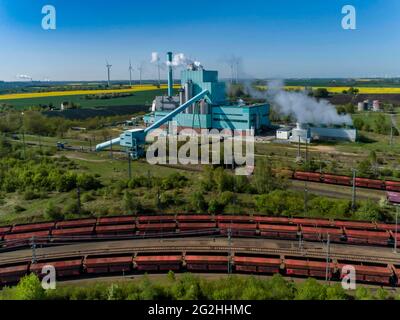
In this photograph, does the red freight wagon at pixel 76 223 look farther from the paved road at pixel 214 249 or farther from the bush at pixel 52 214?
the bush at pixel 52 214

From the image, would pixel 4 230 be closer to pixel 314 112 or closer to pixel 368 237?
pixel 368 237

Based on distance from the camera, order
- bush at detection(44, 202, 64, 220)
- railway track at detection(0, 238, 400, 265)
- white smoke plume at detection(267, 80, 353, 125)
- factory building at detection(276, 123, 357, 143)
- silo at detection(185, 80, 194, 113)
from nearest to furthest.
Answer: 1. railway track at detection(0, 238, 400, 265)
2. bush at detection(44, 202, 64, 220)
3. factory building at detection(276, 123, 357, 143)
4. white smoke plume at detection(267, 80, 353, 125)
5. silo at detection(185, 80, 194, 113)

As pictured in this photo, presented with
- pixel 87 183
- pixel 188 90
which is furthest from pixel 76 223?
pixel 188 90

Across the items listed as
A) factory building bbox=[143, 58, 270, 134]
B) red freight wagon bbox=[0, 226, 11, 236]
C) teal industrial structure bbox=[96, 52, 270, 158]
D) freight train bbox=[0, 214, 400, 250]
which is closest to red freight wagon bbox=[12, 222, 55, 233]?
freight train bbox=[0, 214, 400, 250]

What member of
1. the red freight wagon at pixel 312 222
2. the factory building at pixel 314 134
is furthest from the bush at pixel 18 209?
the factory building at pixel 314 134

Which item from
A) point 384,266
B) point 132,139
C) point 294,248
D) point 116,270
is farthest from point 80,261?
point 132,139

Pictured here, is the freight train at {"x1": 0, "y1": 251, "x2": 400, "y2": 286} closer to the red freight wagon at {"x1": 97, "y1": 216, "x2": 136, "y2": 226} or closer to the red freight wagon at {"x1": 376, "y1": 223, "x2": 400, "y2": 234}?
the red freight wagon at {"x1": 376, "y1": 223, "x2": 400, "y2": 234}
